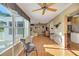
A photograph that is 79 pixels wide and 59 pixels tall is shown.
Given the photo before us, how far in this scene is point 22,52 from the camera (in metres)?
2.04

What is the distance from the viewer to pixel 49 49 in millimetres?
2188

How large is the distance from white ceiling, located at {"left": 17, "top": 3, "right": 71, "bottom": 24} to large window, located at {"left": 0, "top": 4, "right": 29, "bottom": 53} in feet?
0.48

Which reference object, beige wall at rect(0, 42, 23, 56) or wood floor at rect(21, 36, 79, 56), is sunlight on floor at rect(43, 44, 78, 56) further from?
beige wall at rect(0, 42, 23, 56)

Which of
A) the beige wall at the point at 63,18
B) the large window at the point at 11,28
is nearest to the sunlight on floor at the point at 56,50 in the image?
the beige wall at the point at 63,18

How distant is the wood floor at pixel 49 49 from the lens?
202cm

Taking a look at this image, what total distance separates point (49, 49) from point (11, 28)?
0.78 meters

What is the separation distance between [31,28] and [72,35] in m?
0.79

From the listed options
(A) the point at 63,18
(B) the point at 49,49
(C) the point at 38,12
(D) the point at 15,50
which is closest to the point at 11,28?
(D) the point at 15,50

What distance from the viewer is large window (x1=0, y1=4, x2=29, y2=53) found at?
1928 millimetres

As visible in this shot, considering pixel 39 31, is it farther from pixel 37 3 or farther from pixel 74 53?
pixel 74 53

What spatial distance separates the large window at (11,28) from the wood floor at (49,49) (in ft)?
0.87

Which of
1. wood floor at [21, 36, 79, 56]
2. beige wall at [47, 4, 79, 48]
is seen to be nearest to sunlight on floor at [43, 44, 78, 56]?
wood floor at [21, 36, 79, 56]

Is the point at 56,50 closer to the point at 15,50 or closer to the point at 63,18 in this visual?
the point at 63,18

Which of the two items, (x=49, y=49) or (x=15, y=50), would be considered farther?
(x=49, y=49)
